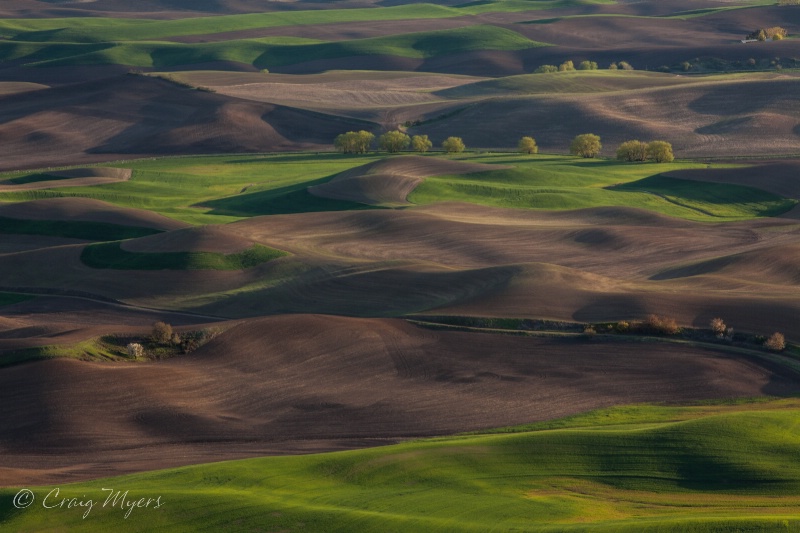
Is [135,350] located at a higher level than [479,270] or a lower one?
lower

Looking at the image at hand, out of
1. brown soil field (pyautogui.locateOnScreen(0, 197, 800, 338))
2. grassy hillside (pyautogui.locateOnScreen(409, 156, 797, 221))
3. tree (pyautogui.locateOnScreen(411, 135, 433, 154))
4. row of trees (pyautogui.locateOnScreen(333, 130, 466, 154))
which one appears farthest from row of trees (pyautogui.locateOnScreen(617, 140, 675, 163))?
brown soil field (pyautogui.locateOnScreen(0, 197, 800, 338))

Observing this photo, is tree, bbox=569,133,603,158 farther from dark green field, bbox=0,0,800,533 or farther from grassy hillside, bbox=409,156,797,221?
grassy hillside, bbox=409,156,797,221

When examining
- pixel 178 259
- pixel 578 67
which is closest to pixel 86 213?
pixel 178 259

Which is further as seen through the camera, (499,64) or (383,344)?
(499,64)

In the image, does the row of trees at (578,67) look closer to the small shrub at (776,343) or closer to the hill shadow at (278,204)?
the hill shadow at (278,204)

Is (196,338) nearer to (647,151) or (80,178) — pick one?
(80,178)

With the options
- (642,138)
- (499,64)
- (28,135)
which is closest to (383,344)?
(642,138)

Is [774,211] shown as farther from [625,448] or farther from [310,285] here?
[625,448]

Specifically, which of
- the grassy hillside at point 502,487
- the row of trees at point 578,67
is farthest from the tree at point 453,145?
the grassy hillside at point 502,487
